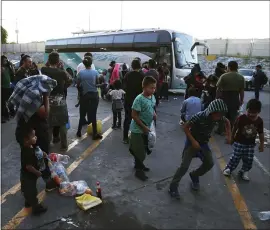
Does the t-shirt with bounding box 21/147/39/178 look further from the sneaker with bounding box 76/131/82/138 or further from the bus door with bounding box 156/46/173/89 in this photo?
the bus door with bounding box 156/46/173/89

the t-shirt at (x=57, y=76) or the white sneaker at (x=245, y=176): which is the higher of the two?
the t-shirt at (x=57, y=76)

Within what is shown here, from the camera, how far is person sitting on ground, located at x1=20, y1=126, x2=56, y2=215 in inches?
130

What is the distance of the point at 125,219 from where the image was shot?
A: 3.45 meters

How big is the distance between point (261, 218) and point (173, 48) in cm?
1176

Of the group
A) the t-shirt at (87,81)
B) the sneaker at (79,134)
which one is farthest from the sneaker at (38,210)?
the sneaker at (79,134)

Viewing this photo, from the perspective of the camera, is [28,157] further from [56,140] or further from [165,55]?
[165,55]

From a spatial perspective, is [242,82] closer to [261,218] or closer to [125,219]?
[261,218]

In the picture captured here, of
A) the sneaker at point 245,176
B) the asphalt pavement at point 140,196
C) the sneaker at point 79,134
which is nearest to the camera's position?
the asphalt pavement at point 140,196

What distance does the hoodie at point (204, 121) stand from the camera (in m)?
3.57

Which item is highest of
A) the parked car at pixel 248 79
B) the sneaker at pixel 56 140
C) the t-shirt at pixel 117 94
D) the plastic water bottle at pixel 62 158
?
the t-shirt at pixel 117 94

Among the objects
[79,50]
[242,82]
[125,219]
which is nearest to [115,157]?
[125,219]

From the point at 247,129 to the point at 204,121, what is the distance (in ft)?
3.66

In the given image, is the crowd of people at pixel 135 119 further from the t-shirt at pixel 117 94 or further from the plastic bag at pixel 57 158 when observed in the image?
the t-shirt at pixel 117 94

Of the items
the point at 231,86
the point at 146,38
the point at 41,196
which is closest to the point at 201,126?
the point at 41,196
